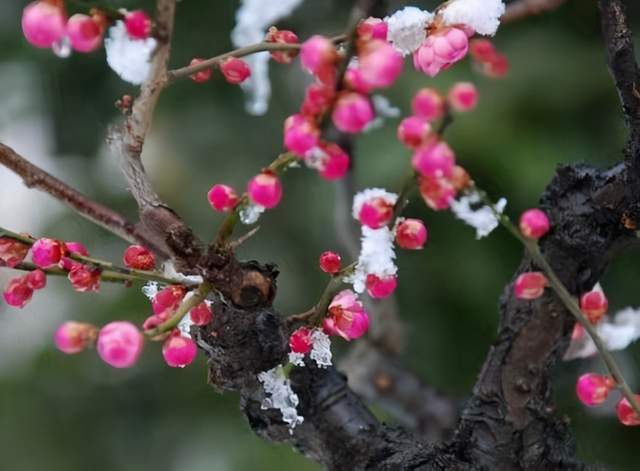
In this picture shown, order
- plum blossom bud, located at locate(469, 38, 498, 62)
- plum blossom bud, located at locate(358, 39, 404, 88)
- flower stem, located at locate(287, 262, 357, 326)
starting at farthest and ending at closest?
plum blossom bud, located at locate(469, 38, 498, 62) → flower stem, located at locate(287, 262, 357, 326) → plum blossom bud, located at locate(358, 39, 404, 88)

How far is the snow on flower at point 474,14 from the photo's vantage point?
459 millimetres

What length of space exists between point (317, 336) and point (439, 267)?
678mm

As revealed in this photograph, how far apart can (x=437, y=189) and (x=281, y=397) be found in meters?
0.21

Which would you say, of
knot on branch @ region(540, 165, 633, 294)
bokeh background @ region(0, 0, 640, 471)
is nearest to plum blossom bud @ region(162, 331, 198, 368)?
knot on branch @ region(540, 165, 633, 294)

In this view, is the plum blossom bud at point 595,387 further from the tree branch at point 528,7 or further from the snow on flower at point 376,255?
the tree branch at point 528,7

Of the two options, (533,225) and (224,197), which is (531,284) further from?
(224,197)

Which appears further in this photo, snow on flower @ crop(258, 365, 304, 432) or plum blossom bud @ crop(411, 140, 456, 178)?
snow on flower @ crop(258, 365, 304, 432)

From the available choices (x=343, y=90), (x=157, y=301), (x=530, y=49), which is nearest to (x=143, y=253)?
(x=157, y=301)

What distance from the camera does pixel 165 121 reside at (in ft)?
4.26

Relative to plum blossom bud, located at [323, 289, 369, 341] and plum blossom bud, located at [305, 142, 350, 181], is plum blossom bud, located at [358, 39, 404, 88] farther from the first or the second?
plum blossom bud, located at [323, 289, 369, 341]

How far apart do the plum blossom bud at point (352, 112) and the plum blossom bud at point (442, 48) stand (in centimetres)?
10

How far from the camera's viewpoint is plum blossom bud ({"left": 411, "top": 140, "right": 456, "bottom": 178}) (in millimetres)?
350

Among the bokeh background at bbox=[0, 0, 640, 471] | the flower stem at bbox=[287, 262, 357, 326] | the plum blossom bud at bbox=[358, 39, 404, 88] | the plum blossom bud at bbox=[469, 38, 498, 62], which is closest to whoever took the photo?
the plum blossom bud at bbox=[358, 39, 404, 88]

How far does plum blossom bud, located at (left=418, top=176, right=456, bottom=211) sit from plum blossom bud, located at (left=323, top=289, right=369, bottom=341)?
0.10 m
